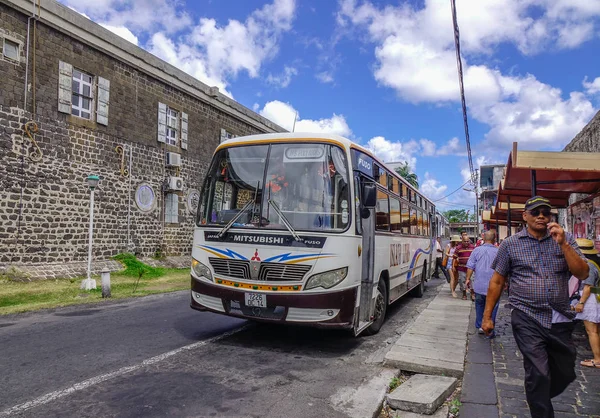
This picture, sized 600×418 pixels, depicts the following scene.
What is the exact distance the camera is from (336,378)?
5012 millimetres

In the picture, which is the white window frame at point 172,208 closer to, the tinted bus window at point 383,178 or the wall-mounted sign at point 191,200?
the wall-mounted sign at point 191,200

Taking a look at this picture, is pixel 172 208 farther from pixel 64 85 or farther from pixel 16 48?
pixel 16 48

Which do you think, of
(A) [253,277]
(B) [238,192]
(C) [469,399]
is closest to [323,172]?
(B) [238,192]

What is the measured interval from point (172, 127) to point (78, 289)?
28.5ft

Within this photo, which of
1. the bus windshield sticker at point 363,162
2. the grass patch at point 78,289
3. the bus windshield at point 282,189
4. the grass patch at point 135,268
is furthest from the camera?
the grass patch at point 135,268

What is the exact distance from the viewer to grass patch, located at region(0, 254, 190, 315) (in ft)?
33.3

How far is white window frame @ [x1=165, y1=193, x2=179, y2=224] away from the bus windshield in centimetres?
1247

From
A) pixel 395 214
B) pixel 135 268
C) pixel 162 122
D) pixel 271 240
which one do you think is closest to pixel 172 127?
pixel 162 122

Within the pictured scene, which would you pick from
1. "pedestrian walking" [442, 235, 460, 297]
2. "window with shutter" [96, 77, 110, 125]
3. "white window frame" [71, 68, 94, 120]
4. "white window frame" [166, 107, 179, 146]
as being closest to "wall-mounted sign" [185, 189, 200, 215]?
"white window frame" [166, 107, 179, 146]

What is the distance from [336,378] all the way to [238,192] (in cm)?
281

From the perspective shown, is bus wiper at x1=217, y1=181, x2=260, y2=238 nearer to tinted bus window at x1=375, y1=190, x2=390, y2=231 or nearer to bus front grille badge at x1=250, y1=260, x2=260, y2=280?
bus front grille badge at x1=250, y1=260, x2=260, y2=280

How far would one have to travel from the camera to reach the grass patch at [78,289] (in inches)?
400

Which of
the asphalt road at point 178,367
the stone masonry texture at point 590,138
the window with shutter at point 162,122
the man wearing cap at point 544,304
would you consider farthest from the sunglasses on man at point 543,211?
the window with shutter at point 162,122

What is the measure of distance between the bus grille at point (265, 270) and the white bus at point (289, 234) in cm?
1
